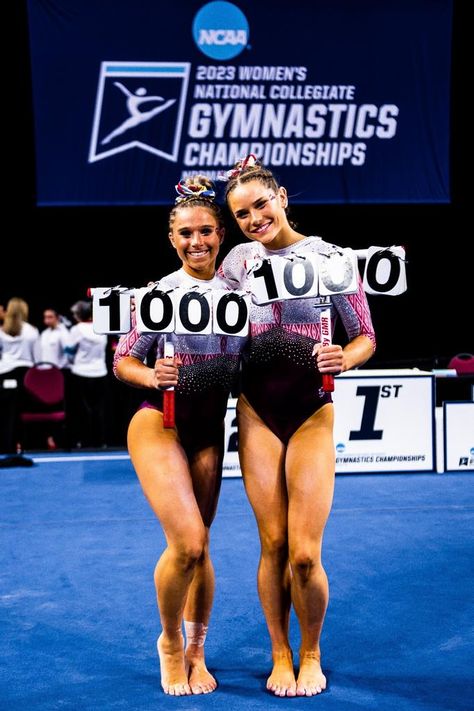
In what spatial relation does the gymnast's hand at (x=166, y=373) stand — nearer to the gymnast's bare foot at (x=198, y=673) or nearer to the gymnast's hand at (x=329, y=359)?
the gymnast's hand at (x=329, y=359)

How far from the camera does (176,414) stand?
117 inches

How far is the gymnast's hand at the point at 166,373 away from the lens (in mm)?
2787

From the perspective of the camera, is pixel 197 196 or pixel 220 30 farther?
pixel 220 30

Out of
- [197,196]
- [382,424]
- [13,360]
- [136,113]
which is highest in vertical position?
[136,113]

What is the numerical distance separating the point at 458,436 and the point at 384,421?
Answer: 2.06 ft

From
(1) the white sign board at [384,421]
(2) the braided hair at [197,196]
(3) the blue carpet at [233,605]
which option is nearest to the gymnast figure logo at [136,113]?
(1) the white sign board at [384,421]

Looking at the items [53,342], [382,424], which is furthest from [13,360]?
[382,424]

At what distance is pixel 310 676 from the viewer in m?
2.91

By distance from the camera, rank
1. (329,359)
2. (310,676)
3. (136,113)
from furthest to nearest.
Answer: (136,113) → (310,676) → (329,359)

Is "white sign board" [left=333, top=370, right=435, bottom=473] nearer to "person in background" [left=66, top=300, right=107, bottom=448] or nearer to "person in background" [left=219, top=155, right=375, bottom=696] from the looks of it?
"person in background" [left=66, top=300, right=107, bottom=448]

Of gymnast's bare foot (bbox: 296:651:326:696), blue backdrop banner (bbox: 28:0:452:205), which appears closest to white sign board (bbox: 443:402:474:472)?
blue backdrop banner (bbox: 28:0:452:205)

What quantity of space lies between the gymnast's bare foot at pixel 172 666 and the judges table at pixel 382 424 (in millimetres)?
3779

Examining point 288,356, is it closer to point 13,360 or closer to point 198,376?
point 198,376

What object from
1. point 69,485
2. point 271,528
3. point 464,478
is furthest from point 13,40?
point 271,528
